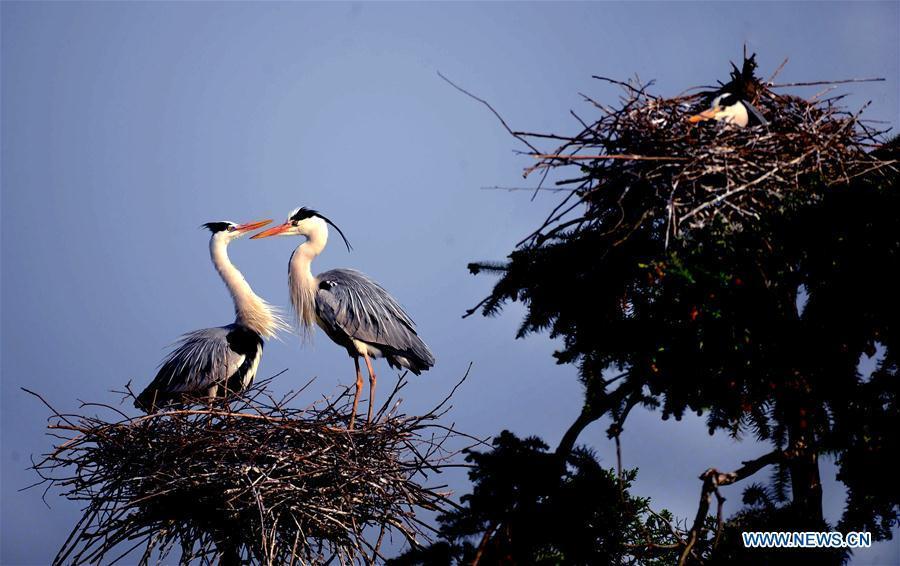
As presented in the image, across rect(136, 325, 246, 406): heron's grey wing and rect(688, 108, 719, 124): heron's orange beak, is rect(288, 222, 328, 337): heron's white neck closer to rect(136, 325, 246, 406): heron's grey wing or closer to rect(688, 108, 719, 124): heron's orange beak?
rect(136, 325, 246, 406): heron's grey wing

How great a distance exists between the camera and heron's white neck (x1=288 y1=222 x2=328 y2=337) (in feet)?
34.6

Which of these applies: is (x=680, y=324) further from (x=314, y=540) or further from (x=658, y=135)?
(x=314, y=540)

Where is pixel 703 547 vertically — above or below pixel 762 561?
above

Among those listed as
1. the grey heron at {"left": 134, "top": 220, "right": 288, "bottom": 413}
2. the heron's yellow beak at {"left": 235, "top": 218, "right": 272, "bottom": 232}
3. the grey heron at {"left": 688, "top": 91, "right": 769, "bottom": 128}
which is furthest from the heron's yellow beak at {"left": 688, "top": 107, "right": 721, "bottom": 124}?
the heron's yellow beak at {"left": 235, "top": 218, "right": 272, "bottom": 232}

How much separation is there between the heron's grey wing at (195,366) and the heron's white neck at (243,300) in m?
0.51

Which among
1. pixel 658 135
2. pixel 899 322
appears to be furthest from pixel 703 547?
pixel 658 135

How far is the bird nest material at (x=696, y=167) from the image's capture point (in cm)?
534

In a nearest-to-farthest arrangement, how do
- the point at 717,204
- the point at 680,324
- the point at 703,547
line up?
1. the point at 680,324
2. the point at 703,547
3. the point at 717,204

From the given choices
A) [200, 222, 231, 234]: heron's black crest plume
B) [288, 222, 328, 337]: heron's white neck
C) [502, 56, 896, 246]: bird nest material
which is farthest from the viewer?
[200, 222, 231, 234]: heron's black crest plume

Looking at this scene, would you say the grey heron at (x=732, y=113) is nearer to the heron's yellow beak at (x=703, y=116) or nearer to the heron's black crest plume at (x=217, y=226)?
the heron's yellow beak at (x=703, y=116)

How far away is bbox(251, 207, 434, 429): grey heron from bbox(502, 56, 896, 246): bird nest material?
4439mm

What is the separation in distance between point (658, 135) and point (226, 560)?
A: 16.3 feet

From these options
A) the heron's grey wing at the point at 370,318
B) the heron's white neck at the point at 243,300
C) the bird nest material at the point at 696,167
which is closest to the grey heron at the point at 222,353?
the heron's white neck at the point at 243,300

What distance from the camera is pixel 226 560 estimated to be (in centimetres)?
768
